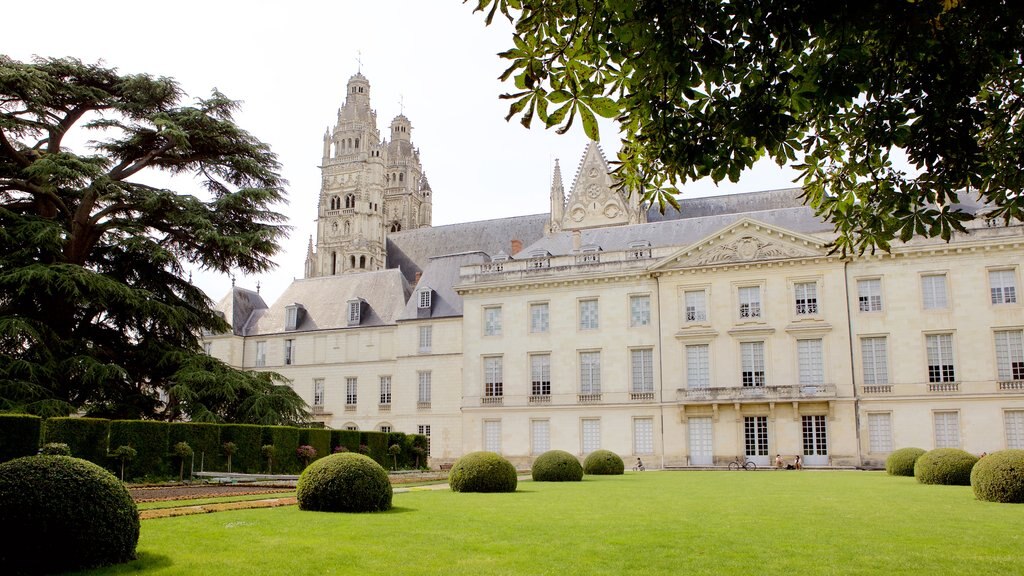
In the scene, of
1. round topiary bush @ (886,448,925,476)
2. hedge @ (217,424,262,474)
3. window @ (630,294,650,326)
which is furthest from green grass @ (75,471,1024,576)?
window @ (630,294,650,326)

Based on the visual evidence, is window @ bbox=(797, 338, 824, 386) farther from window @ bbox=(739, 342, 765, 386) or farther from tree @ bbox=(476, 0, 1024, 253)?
tree @ bbox=(476, 0, 1024, 253)

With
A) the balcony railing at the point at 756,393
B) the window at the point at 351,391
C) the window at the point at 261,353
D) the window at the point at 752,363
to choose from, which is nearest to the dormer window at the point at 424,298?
the window at the point at 351,391

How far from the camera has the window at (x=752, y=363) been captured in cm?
3912

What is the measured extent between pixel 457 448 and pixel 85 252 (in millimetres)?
25283

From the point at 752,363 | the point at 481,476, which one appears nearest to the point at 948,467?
the point at 481,476

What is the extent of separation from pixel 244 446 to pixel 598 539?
17.4 m

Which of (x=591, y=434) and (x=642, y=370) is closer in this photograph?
(x=642, y=370)

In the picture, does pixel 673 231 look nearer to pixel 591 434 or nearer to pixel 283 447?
pixel 591 434

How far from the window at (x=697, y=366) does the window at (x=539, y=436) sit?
7495 millimetres

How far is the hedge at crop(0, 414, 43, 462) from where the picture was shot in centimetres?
1630

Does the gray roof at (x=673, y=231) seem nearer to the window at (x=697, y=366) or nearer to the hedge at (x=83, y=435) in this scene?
the window at (x=697, y=366)

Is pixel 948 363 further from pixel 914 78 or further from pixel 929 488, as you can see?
pixel 914 78

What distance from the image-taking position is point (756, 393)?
38.2 meters

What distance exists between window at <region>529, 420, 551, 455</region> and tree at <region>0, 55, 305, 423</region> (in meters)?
17.2
